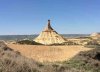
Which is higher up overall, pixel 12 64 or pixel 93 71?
pixel 12 64

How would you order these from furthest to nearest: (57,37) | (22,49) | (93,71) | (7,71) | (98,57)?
(57,37) → (22,49) → (98,57) → (93,71) → (7,71)

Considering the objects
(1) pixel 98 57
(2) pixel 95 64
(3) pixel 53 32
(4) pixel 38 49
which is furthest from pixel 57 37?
(2) pixel 95 64

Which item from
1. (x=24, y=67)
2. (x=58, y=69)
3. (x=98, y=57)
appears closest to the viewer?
(x=24, y=67)

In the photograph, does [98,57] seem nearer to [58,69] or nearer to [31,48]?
[31,48]

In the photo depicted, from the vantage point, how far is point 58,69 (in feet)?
34.6

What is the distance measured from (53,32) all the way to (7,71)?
177ft

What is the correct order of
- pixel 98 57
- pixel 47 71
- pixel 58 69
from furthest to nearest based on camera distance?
pixel 98 57
pixel 58 69
pixel 47 71

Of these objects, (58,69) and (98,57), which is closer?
(58,69)

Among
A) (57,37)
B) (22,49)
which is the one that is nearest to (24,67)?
(22,49)

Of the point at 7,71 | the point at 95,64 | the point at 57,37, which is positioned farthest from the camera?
the point at 57,37

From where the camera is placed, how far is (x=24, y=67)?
859 cm

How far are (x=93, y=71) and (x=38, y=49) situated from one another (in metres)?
16.4

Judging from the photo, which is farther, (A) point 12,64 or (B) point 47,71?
(B) point 47,71

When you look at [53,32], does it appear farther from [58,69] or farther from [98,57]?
[58,69]
